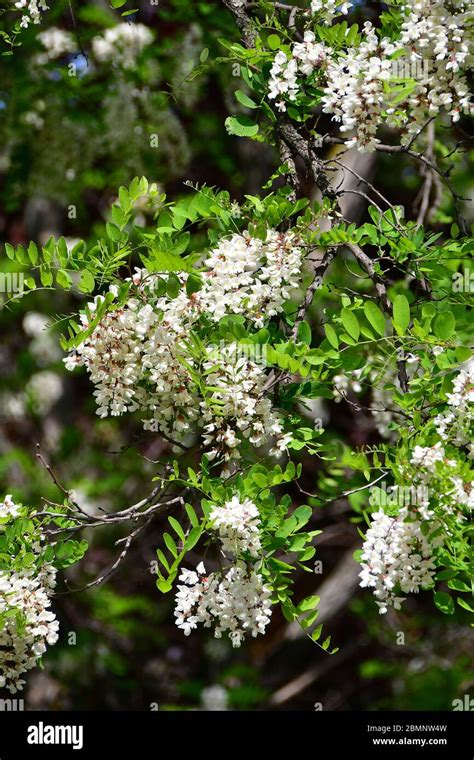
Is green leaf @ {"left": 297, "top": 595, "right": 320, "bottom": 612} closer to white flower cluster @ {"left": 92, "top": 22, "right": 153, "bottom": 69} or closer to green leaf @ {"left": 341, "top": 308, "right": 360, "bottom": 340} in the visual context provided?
green leaf @ {"left": 341, "top": 308, "right": 360, "bottom": 340}

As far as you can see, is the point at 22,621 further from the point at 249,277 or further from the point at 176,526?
the point at 249,277

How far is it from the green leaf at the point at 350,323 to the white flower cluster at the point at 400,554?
275mm

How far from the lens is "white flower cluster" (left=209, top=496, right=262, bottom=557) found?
48.9 inches

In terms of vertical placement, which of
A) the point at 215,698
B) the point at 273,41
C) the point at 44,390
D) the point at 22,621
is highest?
the point at 273,41

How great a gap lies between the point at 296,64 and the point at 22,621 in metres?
0.95

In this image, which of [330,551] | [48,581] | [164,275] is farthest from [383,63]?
[330,551]

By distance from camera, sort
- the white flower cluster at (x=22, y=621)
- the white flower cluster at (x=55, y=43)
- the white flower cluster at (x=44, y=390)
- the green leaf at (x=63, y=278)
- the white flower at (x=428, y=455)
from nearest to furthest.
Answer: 1. the white flower at (x=428, y=455)
2. the white flower cluster at (x=22, y=621)
3. the green leaf at (x=63, y=278)
4. the white flower cluster at (x=55, y=43)
5. the white flower cluster at (x=44, y=390)

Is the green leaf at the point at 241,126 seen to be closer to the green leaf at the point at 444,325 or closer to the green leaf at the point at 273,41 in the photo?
the green leaf at the point at 273,41

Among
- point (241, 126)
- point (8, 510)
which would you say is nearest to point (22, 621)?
point (8, 510)

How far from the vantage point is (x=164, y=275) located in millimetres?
1452

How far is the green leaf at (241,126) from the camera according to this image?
152cm

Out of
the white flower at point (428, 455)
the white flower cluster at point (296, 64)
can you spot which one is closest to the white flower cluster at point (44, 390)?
the white flower cluster at point (296, 64)

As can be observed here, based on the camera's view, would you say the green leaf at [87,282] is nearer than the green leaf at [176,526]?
No

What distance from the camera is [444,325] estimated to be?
1341mm
